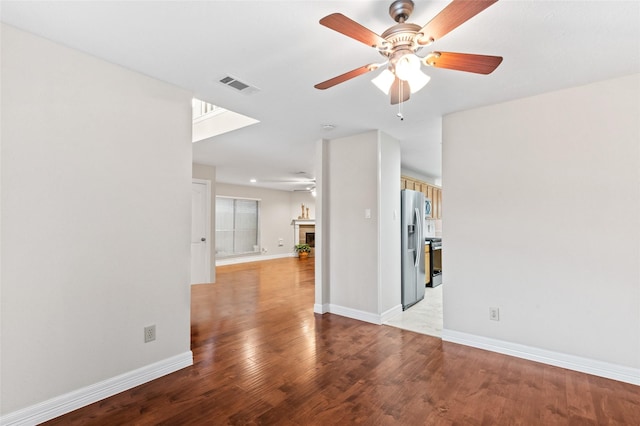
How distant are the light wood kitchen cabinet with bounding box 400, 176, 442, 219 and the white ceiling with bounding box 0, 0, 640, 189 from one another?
2.77m

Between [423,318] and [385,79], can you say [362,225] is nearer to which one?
[423,318]

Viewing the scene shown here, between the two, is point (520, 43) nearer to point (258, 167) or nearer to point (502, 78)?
point (502, 78)

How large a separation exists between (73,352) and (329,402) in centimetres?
177

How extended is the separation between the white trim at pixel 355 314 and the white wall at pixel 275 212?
5788 mm

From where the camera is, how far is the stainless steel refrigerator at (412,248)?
442 cm

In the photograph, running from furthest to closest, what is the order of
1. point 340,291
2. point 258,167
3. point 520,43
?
point 258,167
point 340,291
point 520,43

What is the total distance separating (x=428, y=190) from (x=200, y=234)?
4.97 meters

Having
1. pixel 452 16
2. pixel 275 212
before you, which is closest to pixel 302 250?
pixel 275 212

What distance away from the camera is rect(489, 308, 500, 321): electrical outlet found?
301 centimetres

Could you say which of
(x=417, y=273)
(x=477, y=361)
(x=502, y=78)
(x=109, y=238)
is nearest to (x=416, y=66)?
(x=502, y=78)

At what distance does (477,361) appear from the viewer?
9.18 ft

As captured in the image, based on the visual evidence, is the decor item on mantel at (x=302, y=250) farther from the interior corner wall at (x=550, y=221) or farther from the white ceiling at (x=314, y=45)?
the white ceiling at (x=314, y=45)

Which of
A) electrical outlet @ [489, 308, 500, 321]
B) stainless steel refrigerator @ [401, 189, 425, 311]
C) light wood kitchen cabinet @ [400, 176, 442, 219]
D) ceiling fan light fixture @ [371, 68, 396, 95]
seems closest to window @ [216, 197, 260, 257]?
light wood kitchen cabinet @ [400, 176, 442, 219]

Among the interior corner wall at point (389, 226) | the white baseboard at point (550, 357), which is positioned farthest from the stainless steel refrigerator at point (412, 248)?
the white baseboard at point (550, 357)
